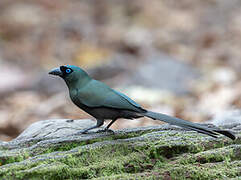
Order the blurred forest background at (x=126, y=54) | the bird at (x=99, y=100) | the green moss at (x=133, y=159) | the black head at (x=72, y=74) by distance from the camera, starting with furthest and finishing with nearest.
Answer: the blurred forest background at (x=126, y=54), the black head at (x=72, y=74), the bird at (x=99, y=100), the green moss at (x=133, y=159)

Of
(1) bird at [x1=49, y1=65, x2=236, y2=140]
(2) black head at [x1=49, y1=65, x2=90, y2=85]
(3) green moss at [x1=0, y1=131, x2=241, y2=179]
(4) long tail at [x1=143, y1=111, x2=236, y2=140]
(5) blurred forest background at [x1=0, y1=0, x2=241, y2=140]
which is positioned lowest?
(3) green moss at [x1=0, y1=131, x2=241, y2=179]

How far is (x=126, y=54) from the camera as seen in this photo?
1192cm

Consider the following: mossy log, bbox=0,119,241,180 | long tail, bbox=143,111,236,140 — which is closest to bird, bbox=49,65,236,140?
long tail, bbox=143,111,236,140

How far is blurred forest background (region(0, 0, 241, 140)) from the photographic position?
8.24 m

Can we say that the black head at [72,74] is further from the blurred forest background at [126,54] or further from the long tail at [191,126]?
the blurred forest background at [126,54]

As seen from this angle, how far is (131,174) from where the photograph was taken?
3.24 m

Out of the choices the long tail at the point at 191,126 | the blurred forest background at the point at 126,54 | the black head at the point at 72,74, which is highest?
the blurred forest background at the point at 126,54

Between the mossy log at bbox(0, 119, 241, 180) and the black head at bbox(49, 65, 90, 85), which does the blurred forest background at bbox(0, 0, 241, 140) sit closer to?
the mossy log at bbox(0, 119, 241, 180)

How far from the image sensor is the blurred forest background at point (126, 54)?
8.24 m

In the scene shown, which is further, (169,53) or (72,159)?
(169,53)

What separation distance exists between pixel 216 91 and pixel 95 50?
161 inches

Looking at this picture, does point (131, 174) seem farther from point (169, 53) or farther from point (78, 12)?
point (78, 12)

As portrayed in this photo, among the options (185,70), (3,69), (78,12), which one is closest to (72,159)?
(185,70)

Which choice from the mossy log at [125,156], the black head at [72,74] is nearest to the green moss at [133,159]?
the mossy log at [125,156]
